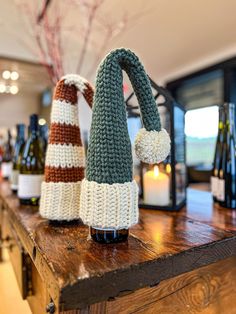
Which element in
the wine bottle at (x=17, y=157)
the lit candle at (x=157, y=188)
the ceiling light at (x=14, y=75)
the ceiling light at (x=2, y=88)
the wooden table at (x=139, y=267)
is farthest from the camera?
the ceiling light at (x=14, y=75)

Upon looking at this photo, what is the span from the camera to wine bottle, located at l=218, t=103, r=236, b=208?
0.71 meters

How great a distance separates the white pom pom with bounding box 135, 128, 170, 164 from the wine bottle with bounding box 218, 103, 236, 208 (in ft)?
1.23

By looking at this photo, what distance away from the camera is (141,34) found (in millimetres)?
1955

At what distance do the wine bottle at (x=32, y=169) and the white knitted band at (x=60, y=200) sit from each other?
24 centimetres

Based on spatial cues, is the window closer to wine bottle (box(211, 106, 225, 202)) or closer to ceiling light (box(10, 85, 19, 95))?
wine bottle (box(211, 106, 225, 202))

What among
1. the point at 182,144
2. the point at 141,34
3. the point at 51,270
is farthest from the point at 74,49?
the point at 51,270

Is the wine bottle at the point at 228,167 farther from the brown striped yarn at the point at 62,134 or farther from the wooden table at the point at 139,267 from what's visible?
→ the brown striped yarn at the point at 62,134

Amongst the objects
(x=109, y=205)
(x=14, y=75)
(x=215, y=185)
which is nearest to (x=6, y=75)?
(x=14, y=75)

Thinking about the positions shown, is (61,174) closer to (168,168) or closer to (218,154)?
(168,168)

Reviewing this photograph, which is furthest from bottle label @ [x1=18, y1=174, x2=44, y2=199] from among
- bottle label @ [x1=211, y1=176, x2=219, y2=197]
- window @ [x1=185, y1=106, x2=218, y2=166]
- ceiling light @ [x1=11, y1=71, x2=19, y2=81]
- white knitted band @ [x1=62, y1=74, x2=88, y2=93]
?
ceiling light @ [x1=11, y1=71, x2=19, y2=81]

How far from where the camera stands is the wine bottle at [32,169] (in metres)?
0.76

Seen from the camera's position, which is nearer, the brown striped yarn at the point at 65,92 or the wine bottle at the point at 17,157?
the brown striped yarn at the point at 65,92

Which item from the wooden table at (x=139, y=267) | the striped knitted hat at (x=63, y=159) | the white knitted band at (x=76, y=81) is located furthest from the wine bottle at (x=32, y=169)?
the white knitted band at (x=76, y=81)

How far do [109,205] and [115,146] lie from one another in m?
0.10
